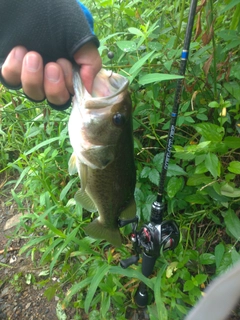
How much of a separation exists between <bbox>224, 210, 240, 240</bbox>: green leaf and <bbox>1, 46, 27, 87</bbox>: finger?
141cm

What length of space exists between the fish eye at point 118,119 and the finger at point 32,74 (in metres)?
0.34

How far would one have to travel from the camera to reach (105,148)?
1.45 m

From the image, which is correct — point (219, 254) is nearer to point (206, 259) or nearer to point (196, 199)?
point (206, 259)

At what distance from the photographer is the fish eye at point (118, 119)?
136 cm

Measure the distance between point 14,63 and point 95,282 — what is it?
1.35 m

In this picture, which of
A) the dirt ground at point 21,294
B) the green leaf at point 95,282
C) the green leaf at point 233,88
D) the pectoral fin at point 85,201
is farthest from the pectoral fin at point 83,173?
the dirt ground at point 21,294

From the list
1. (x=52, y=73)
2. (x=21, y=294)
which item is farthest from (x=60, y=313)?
(x=52, y=73)

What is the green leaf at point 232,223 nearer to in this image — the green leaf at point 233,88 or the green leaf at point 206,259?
the green leaf at point 206,259

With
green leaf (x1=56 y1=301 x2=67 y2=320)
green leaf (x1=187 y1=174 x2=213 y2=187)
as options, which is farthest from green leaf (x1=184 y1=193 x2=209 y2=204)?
green leaf (x1=56 y1=301 x2=67 y2=320)

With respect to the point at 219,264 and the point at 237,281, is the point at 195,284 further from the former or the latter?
the point at 237,281

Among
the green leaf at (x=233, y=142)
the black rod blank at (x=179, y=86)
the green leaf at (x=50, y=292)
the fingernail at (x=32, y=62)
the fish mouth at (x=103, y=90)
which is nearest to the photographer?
the fingernail at (x=32, y=62)

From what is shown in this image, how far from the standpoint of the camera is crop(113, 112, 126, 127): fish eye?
1356 mm

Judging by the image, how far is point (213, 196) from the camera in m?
1.84

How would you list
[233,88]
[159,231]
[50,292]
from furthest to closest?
[50,292]
[233,88]
[159,231]
